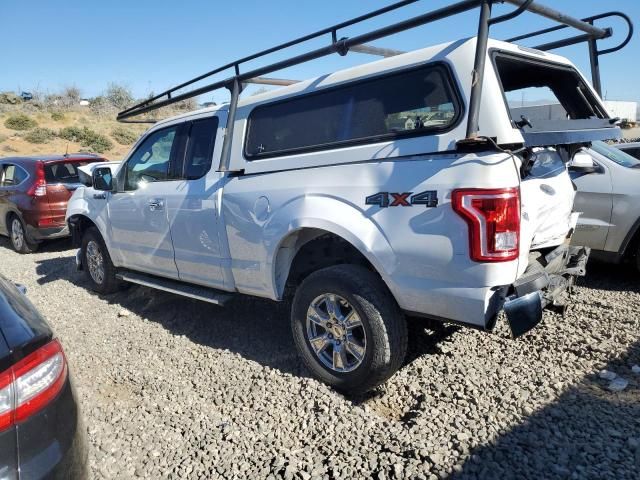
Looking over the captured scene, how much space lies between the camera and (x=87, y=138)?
31281 millimetres

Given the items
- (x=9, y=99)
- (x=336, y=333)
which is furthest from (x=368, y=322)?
(x=9, y=99)

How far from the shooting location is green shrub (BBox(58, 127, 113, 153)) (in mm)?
30734

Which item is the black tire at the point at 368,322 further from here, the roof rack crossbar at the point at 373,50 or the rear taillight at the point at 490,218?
the roof rack crossbar at the point at 373,50

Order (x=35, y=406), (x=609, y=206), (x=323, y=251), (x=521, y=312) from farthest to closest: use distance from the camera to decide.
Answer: (x=609, y=206) → (x=323, y=251) → (x=521, y=312) → (x=35, y=406)

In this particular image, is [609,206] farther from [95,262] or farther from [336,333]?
[95,262]

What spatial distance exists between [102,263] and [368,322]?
12.8 feet

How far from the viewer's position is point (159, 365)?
3953mm

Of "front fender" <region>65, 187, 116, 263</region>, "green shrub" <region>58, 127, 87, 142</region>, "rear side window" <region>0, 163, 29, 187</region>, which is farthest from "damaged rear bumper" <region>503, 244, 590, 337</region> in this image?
"green shrub" <region>58, 127, 87, 142</region>

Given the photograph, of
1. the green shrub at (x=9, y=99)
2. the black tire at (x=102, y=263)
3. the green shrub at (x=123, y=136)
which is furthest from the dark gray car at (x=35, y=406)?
the green shrub at (x=9, y=99)

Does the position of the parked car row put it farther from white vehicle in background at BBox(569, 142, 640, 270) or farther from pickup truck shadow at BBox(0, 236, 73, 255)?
pickup truck shadow at BBox(0, 236, 73, 255)

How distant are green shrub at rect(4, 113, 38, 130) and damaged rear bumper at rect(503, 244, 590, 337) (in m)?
35.9

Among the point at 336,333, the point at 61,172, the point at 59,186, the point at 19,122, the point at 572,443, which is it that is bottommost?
the point at 572,443

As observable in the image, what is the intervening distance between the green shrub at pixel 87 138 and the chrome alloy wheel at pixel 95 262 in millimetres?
27206

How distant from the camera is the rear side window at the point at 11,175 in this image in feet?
28.0
